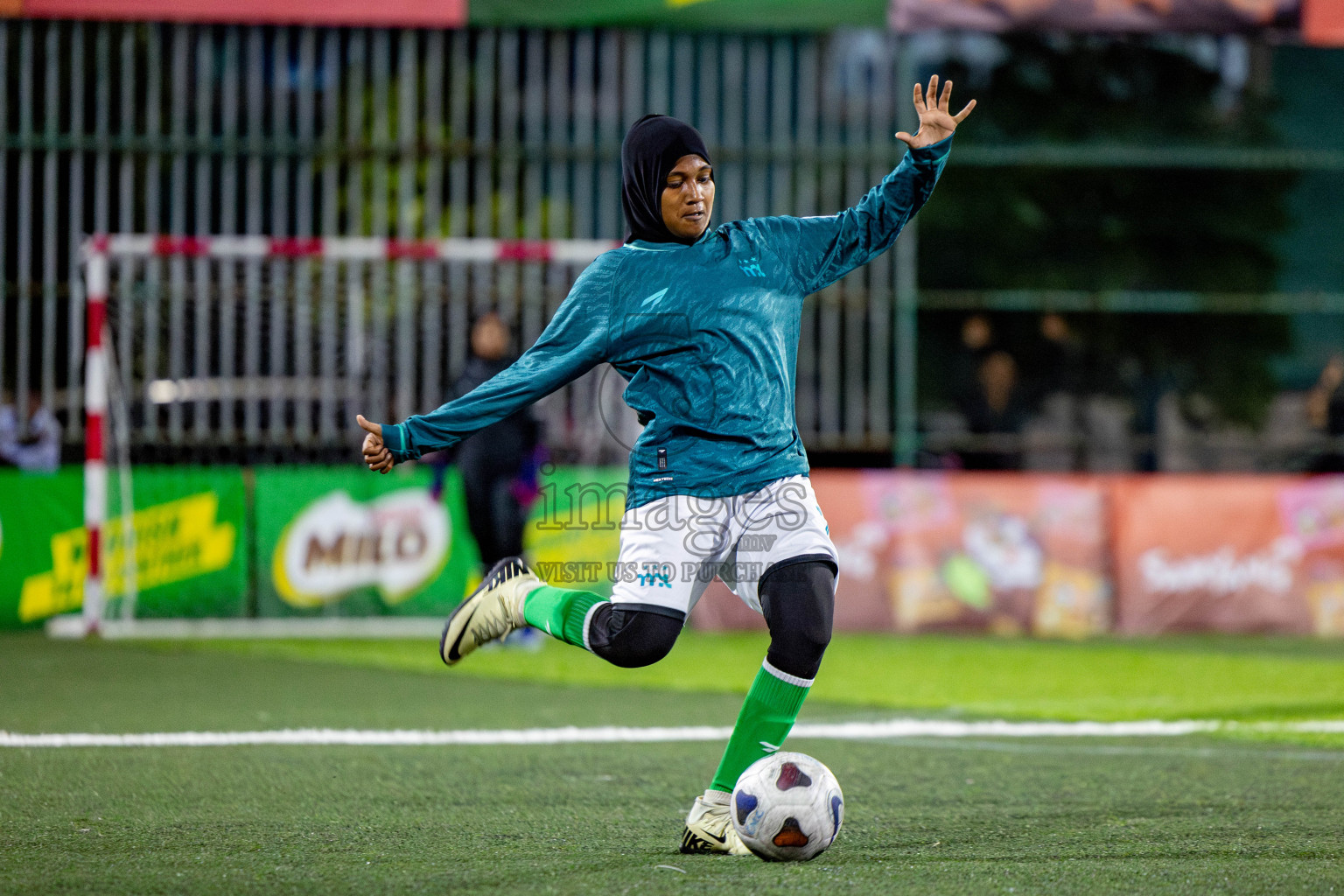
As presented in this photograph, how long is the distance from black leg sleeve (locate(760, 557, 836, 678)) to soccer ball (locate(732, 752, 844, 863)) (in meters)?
0.26

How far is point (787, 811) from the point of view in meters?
4.52

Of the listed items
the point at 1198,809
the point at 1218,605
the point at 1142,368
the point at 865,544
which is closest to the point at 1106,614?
the point at 1218,605

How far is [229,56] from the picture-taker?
12852 mm

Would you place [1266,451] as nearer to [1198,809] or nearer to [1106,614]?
[1106,614]

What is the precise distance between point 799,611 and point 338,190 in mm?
9214

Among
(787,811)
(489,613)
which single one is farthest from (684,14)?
(787,811)

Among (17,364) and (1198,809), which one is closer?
(1198,809)

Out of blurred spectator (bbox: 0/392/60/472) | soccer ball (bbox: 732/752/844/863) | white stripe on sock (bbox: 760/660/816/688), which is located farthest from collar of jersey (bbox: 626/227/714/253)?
blurred spectator (bbox: 0/392/60/472)

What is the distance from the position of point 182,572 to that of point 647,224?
7.87m

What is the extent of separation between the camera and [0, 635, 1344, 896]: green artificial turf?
4.28 metres

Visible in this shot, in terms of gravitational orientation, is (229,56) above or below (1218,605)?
above

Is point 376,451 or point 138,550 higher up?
point 376,451

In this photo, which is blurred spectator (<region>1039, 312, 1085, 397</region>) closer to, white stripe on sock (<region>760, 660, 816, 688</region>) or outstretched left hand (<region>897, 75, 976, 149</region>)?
outstretched left hand (<region>897, 75, 976, 149</region>)

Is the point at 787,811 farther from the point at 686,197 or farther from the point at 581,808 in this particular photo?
the point at 686,197
